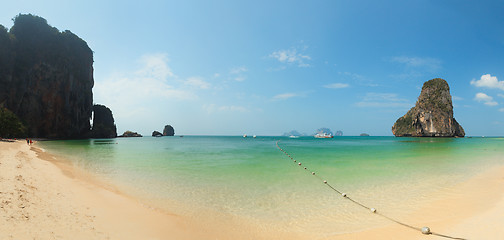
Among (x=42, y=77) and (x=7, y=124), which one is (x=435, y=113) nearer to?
(x=7, y=124)

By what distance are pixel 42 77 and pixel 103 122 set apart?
4355 cm

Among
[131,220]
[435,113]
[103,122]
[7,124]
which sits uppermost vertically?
[435,113]

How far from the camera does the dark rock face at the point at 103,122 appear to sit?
10962cm

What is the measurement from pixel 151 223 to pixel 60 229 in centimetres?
202

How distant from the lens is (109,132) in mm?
114812

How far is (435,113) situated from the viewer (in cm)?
12594

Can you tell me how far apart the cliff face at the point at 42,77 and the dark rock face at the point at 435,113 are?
179709 millimetres

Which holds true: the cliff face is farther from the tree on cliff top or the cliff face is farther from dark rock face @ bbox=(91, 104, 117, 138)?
the tree on cliff top

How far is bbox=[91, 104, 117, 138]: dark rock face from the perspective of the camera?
360 ft

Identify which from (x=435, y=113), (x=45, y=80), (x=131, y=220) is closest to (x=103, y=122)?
(x=45, y=80)

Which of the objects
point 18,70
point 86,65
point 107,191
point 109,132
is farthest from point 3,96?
point 107,191

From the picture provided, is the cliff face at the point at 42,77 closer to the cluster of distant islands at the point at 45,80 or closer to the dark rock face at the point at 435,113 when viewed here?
the cluster of distant islands at the point at 45,80

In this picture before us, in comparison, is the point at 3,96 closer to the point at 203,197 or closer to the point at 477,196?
the point at 203,197

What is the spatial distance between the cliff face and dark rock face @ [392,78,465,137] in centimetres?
17971
